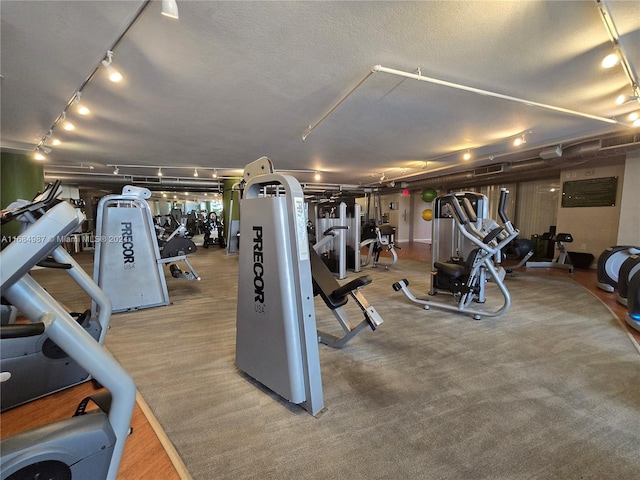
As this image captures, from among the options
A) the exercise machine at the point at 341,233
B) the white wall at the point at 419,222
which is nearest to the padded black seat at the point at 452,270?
the exercise machine at the point at 341,233

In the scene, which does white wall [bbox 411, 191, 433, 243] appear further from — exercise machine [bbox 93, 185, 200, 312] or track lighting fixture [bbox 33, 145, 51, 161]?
track lighting fixture [bbox 33, 145, 51, 161]

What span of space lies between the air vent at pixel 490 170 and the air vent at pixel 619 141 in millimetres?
2071

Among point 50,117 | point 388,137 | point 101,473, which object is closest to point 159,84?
point 50,117

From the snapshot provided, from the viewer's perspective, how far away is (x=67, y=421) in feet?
3.72

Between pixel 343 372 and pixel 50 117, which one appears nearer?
pixel 343 372

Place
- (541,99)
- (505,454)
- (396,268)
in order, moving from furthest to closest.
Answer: (396,268)
(541,99)
(505,454)

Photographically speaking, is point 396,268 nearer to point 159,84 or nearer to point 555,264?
point 555,264

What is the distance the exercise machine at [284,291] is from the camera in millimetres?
1678

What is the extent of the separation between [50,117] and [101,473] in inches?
175

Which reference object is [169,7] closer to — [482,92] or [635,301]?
[482,92]

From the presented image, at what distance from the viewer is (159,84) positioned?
2.80 meters

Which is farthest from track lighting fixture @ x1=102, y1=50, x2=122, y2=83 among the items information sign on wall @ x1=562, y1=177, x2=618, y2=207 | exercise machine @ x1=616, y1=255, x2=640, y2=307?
information sign on wall @ x1=562, y1=177, x2=618, y2=207

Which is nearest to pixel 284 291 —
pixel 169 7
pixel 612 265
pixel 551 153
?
pixel 169 7

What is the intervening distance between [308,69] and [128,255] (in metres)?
3.06
